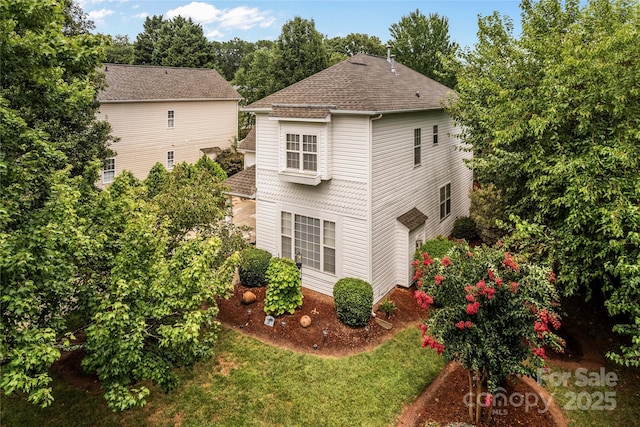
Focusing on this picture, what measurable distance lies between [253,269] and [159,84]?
22.9 m

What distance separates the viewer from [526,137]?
11.1 meters

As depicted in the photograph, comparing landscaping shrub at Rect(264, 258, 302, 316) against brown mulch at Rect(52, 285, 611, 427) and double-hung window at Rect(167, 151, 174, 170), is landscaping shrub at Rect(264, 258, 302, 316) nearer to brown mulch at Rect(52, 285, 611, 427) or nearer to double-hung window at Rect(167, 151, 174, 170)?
brown mulch at Rect(52, 285, 611, 427)

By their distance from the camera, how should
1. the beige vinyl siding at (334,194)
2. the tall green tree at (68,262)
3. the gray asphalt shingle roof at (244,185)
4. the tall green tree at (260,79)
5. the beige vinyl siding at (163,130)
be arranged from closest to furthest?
1. the tall green tree at (68,262)
2. the beige vinyl siding at (334,194)
3. the gray asphalt shingle roof at (244,185)
4. the beige vinyl siding at (163,130)
5. the tall green tree at (260,79)

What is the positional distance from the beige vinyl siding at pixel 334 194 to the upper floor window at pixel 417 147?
12.9 feet

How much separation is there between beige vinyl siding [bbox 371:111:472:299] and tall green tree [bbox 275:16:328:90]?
79.2 ft

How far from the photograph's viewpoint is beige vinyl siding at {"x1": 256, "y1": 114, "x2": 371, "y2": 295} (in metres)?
12.9

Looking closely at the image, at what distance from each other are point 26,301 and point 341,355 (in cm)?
785

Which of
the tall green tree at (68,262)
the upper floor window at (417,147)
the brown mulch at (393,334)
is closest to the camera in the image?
the tall green tree at (68,262)

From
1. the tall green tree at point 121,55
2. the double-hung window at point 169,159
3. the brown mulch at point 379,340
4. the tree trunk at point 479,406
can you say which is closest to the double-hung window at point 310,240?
the brown mulch at point 379,340

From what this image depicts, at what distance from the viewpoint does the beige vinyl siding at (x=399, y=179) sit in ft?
43.5

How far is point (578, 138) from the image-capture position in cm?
1011

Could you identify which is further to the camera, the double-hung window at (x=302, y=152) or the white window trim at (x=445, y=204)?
the white window trim at (x=445, y=204)

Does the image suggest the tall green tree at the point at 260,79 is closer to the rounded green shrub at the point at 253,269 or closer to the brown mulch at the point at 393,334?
the rounded green shrub at the point at 253,269

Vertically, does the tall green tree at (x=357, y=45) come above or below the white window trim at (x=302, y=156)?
above
